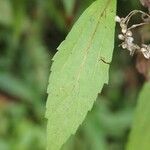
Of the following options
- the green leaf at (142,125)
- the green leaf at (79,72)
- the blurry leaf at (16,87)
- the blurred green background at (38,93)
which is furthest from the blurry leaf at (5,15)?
the green leaf at (79,72)

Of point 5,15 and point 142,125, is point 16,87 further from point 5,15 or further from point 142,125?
point 142,125

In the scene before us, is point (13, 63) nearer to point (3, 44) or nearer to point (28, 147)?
point (3, 44)

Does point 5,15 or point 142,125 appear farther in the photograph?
point 5,15

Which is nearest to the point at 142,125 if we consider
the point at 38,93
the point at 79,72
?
the point at 79,72

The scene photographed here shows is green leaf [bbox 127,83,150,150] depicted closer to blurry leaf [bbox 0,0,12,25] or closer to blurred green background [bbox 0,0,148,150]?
blurred green background [bbox 0,0,148,150]

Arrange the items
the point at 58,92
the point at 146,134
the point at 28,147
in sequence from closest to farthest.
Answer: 1. the point at 58,92
2. the point at 146,134
3. the point at 28,147

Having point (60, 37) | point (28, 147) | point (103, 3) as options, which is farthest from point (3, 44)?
point (103, 3)
